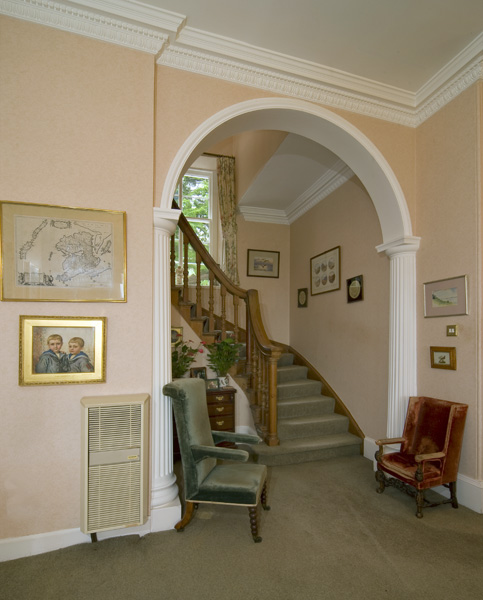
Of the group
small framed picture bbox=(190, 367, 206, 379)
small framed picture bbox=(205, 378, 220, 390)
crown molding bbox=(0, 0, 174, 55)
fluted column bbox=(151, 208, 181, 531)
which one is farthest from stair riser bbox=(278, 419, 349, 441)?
crown molding bbox=(0, 0, 174, 55)

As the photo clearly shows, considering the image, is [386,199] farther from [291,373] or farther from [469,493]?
[291,373]

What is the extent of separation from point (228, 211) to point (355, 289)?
276 centimetres

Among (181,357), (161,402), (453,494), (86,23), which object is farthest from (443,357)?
(86,23)

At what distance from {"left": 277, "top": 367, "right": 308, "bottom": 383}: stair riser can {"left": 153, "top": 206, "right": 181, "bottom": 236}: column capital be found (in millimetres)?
3192

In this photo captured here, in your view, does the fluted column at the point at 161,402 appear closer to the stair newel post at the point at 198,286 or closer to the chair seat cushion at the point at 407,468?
the stair newel post at the point at 198,286

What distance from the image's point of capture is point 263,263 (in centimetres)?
620

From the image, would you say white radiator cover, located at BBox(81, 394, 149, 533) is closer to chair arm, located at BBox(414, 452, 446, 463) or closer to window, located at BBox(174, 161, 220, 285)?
Result: chair arm, located at BBox(414, 452, 446, 463)

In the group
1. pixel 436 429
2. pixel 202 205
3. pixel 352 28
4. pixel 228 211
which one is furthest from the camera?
pixel 202 205

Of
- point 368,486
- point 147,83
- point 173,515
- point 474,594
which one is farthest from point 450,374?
point 147,83

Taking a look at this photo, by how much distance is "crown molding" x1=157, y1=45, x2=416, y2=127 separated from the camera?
2.81 meters

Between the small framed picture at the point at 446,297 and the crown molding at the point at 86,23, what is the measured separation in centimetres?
303

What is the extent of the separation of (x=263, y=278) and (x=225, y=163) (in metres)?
2.24

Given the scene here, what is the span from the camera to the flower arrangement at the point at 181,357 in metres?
3.94

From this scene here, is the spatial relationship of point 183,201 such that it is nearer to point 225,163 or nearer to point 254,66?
point 225,163
